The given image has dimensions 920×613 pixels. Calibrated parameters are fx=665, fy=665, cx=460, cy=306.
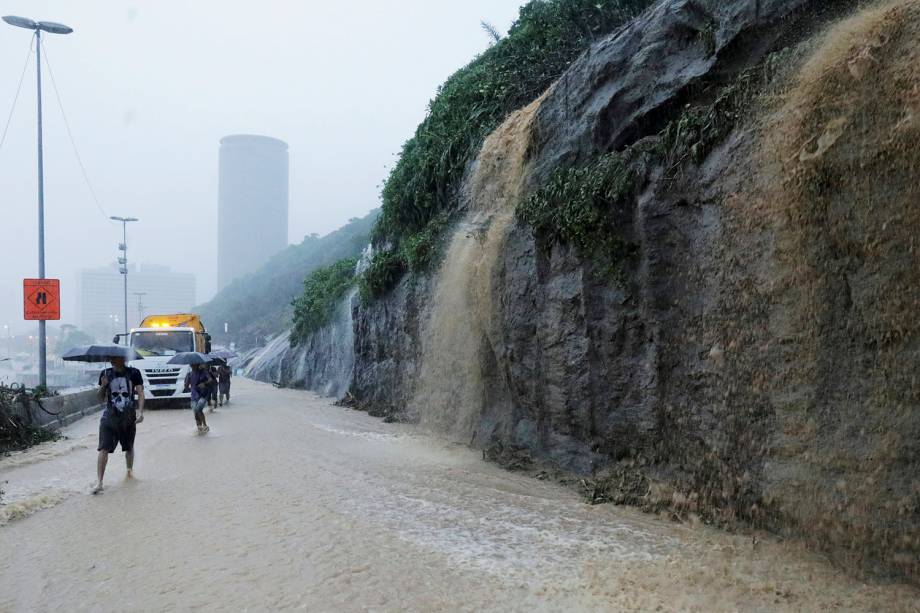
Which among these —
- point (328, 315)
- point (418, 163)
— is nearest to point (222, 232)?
point (328, 315)

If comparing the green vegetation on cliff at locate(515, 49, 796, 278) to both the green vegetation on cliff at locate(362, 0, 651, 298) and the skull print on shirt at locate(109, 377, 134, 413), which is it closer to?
the green vegetation on cliff at locate(362, 0, 651, 298)

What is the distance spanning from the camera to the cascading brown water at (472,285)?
37.2 ft

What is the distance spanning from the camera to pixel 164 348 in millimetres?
21797

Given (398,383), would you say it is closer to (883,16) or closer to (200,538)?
(200,538)

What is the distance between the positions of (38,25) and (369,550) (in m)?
21.9

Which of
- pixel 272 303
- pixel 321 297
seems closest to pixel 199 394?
pixel 321 297

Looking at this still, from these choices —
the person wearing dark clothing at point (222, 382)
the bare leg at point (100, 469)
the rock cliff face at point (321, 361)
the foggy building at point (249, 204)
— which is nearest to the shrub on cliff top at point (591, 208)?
the bare leg at point (100, 469)

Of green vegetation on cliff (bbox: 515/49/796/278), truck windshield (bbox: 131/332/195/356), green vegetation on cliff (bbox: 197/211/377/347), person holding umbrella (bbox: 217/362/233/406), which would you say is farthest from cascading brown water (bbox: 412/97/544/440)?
green vegetation on cliff (bbox: 197/211/377/347)

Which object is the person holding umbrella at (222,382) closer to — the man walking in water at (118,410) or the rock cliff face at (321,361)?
the rock cliff face at (321,361)

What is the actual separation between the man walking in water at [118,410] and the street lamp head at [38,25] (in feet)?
54.5

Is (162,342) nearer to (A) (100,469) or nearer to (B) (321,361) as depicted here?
(B) (321,361)

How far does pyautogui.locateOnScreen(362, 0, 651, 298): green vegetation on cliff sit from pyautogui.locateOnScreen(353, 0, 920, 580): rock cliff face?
4274 mm

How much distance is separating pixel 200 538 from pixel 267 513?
0.96m

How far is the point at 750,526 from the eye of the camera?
5.94m
